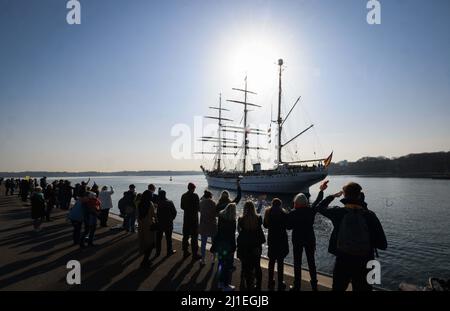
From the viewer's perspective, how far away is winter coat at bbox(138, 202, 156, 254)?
7.52 m

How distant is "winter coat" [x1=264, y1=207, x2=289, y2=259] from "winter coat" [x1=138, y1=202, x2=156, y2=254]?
11.1 feet

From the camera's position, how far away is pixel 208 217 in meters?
7.93

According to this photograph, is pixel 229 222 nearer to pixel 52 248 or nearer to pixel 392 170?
pixel 52 248

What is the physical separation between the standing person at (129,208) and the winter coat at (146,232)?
14.4ft

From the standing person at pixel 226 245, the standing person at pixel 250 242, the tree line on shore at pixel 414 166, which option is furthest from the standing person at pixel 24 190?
the tree line on shore at pixel 414 166

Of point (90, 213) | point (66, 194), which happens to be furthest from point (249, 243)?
point (66, 194)

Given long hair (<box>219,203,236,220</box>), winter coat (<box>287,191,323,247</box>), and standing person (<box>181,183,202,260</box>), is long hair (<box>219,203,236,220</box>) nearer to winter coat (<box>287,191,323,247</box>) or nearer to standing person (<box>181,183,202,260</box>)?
winter coat (<box>287,191,323,247</box>)

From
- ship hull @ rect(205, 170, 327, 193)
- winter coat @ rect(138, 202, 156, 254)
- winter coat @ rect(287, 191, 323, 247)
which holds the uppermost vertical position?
winter coat @ rect(287, 191, 323, 247)

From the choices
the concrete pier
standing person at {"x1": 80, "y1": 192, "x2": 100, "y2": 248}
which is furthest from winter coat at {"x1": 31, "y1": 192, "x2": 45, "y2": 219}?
standing person at {"x1": 80, "y1": 192, "x2": 100, "y2": 248}

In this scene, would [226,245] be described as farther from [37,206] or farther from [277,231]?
[37,206]

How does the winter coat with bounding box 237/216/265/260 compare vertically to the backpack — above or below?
below

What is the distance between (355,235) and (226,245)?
2751mm
